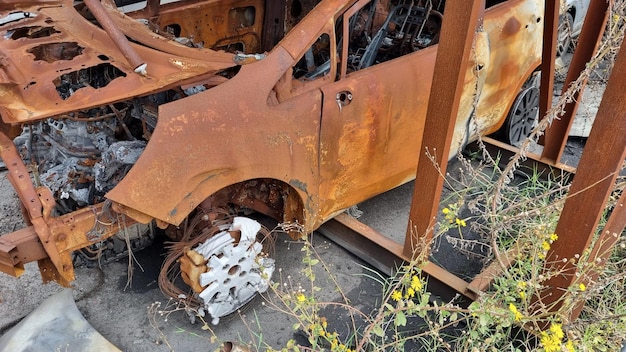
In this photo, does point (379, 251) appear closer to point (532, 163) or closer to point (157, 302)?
point (157, 302)

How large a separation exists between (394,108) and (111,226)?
1.67 metres

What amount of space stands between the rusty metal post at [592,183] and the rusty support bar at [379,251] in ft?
1.99

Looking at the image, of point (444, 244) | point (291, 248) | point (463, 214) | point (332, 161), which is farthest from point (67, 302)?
point (463, 214)

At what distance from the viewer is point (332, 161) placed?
9.59 ft

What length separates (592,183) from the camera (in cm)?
226

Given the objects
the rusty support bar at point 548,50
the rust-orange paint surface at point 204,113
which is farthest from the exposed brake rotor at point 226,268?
the rusty support bar at point 548,50

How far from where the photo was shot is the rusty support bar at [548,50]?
12.0 feet

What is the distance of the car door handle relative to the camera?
281 cm

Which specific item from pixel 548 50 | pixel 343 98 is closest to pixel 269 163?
pixel 343 98

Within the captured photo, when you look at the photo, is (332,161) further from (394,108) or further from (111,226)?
(111,226)

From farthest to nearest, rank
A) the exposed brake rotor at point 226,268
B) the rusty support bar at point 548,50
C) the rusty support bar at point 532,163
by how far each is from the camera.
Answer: the rusty support bar at point 532,163, the rusty support bar at point 548,50, the exposed brake rotor at point 226,268

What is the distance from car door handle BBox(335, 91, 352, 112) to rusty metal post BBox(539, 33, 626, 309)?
3.85 feet

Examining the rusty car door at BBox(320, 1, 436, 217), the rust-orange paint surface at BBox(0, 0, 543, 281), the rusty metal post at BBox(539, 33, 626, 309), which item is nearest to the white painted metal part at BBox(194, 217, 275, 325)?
the rust-orange paint surface at BBox(0, 0, 543, 281)

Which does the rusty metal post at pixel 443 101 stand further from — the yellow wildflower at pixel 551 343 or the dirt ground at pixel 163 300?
the yellow wildflower at pixel 551 343
